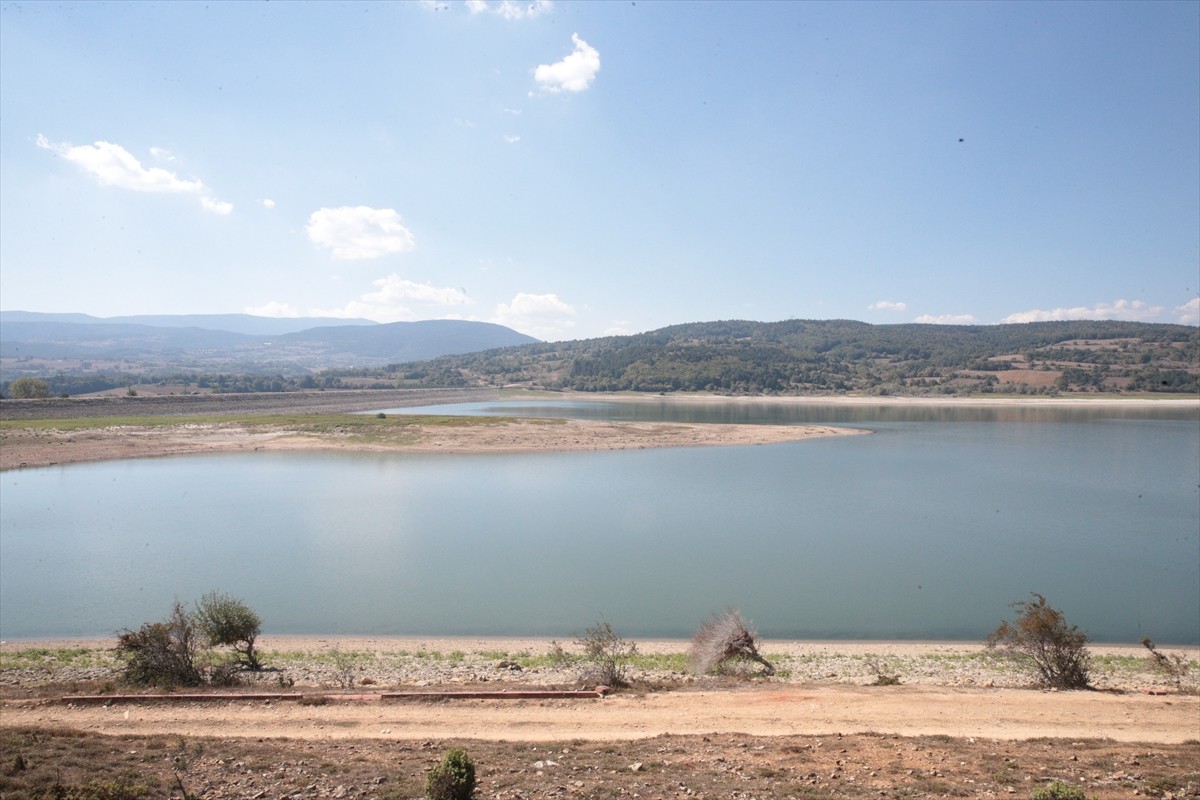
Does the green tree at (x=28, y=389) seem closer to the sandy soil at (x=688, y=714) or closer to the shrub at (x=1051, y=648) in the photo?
the sandy soil at (x=688, y=714)

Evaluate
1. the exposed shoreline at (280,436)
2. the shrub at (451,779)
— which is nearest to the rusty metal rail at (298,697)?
the shrub at (451,779)

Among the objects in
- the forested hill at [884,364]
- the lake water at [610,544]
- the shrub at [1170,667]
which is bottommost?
the lake water at [610,544]

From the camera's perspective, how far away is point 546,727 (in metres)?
7.54

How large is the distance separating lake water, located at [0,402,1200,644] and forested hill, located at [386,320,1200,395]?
6969 cm

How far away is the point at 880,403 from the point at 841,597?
274 ft

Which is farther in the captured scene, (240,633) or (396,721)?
(240,633)

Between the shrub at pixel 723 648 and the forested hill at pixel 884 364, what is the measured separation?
95.3m

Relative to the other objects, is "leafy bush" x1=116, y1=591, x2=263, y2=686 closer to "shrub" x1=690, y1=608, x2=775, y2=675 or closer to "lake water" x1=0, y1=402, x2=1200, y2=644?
"lake water" x1=0, y1=402, x2=1200, y2=644

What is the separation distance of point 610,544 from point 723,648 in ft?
33.6

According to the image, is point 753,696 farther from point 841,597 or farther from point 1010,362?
point 1010,362

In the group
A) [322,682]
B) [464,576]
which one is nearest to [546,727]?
[322,682]

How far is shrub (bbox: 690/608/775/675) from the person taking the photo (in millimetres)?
10219

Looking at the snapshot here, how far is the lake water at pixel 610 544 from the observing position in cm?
1455

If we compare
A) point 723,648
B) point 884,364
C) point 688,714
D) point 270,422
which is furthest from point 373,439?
point 884,364
